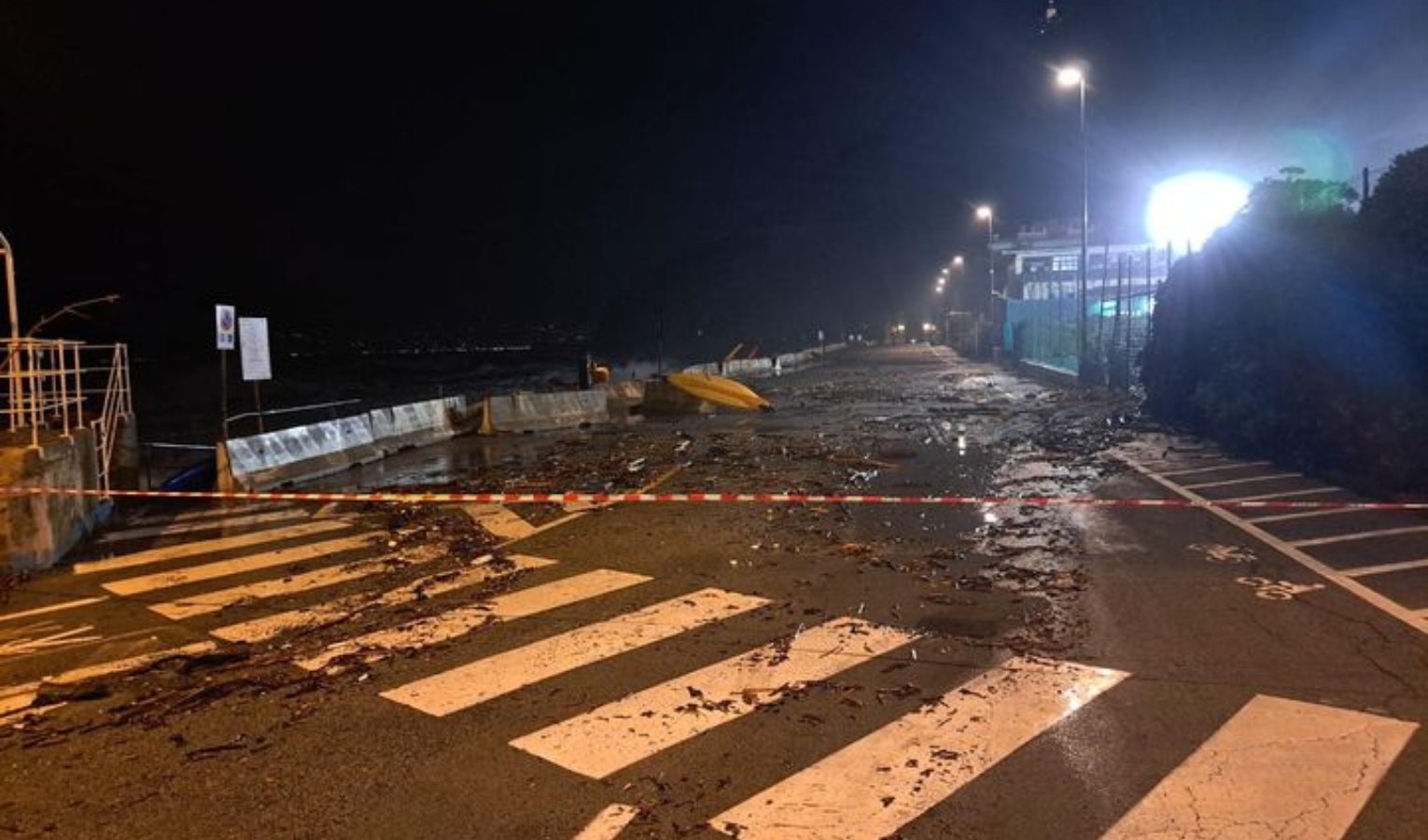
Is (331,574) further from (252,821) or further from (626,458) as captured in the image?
(626,458)

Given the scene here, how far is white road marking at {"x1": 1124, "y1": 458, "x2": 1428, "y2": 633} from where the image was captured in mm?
6770

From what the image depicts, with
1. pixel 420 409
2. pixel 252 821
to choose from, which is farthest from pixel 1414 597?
pixel 420 409

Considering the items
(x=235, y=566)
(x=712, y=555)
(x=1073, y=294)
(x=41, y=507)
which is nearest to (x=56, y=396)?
(x=41, y=507)

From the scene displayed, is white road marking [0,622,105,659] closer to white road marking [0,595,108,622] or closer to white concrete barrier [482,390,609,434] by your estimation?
white road marking [0,595,108,622]

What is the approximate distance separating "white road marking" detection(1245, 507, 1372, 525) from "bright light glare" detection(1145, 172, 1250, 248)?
37.9 m

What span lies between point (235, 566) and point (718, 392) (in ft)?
62.3

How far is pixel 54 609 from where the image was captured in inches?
307

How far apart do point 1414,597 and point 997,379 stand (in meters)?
35.8

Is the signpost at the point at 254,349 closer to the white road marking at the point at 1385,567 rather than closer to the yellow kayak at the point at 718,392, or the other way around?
the yellow kayak at the point at 718,392

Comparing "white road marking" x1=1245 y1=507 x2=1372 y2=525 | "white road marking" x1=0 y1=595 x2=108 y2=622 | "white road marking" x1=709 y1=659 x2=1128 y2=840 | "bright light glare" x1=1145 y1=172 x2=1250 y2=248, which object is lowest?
"white road marking" x1=1245 y1=507 x2=1372 y2=525

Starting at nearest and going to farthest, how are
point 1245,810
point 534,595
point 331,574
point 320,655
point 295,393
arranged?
point 1245,810 → point 320,655 → point 534,595 → point 331,574 → point 295,393

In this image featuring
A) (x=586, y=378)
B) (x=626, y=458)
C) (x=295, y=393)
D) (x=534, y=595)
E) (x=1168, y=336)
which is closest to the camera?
(x=534, y=595)

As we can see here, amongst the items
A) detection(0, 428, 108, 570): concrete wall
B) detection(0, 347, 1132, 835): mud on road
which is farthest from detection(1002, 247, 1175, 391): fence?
detection(0, 428, 108, 570): concrete wall

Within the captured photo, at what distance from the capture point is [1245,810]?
405 cm
